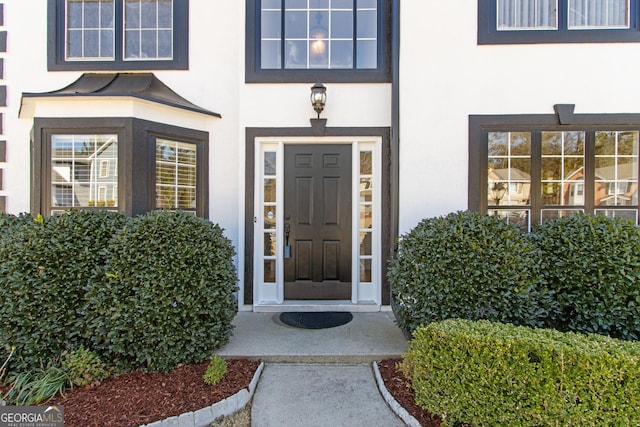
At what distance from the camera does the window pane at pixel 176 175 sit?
3.88m

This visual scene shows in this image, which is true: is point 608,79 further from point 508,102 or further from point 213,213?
point 213,213

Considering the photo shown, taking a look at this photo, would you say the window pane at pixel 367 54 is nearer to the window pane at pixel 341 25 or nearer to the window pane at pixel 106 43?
the window pane at pixel 341 25

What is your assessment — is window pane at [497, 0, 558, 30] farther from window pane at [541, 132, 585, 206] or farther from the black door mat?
the black door mat

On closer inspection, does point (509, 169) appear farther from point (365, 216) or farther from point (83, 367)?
point (83, 367)

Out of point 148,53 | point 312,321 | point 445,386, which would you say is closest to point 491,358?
point 445,386

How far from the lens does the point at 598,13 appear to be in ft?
12.7

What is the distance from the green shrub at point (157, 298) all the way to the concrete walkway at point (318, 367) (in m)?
0.47

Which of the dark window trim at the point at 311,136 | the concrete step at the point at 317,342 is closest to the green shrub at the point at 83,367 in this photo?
the concrete step at the point at 317,342

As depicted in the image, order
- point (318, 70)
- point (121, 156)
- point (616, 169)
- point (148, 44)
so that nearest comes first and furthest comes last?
point (121, 156), point (616, 169), point (318, 70), point (148, 44)

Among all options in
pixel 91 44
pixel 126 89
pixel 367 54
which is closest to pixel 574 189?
pixel 367 54

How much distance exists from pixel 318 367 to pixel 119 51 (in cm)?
464

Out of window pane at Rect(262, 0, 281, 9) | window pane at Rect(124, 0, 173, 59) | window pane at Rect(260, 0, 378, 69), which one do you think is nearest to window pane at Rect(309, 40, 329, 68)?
window pane at Rect(260, 0, 378, 69)

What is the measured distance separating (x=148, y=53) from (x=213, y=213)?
7.60ft

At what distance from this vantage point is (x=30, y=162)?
4.27m
